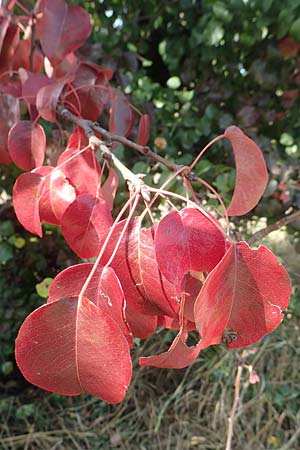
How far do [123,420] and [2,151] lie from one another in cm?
108

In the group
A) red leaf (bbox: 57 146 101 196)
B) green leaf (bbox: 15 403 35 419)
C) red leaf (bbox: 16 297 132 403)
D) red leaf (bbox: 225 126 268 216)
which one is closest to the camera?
red leaf (bbox: 16 297 132 403)

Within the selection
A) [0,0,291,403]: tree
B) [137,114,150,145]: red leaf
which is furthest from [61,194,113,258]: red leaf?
[137,114,150,145]: red leaf

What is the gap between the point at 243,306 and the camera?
40 centimetres

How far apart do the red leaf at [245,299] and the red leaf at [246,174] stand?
128mm

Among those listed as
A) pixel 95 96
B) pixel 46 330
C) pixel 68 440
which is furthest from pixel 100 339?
pixel 68 440

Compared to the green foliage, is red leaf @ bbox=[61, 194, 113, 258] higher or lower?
higher

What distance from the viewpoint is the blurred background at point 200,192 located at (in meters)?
1.23

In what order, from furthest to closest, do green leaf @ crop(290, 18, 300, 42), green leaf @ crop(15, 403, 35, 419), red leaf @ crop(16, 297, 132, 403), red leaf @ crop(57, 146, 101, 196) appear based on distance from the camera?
green leaf @ crop(15, 403, 35, 419) → green leaf @ crop(290, 18, 300, 42) → red leaf @ crop(57, 146, 101, 196) → red leaf @ crop(16, 297, 132, 403)

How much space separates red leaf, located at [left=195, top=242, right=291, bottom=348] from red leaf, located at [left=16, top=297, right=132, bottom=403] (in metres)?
0.07

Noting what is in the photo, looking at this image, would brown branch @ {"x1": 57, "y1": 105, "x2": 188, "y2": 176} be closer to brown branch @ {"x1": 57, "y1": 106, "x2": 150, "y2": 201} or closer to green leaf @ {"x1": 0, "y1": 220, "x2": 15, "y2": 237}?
brown branch @ {"x1": 57, "y1": 106, "x2": 150, "y2": 201}

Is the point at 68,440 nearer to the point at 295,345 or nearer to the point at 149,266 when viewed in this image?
the point at 295,345

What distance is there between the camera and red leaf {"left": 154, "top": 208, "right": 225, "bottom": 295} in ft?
1.33

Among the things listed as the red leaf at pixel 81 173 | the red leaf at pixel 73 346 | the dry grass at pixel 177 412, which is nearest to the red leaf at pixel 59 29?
the red leaf at pixel 81 173

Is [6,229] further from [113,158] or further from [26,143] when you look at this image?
[113,158]
